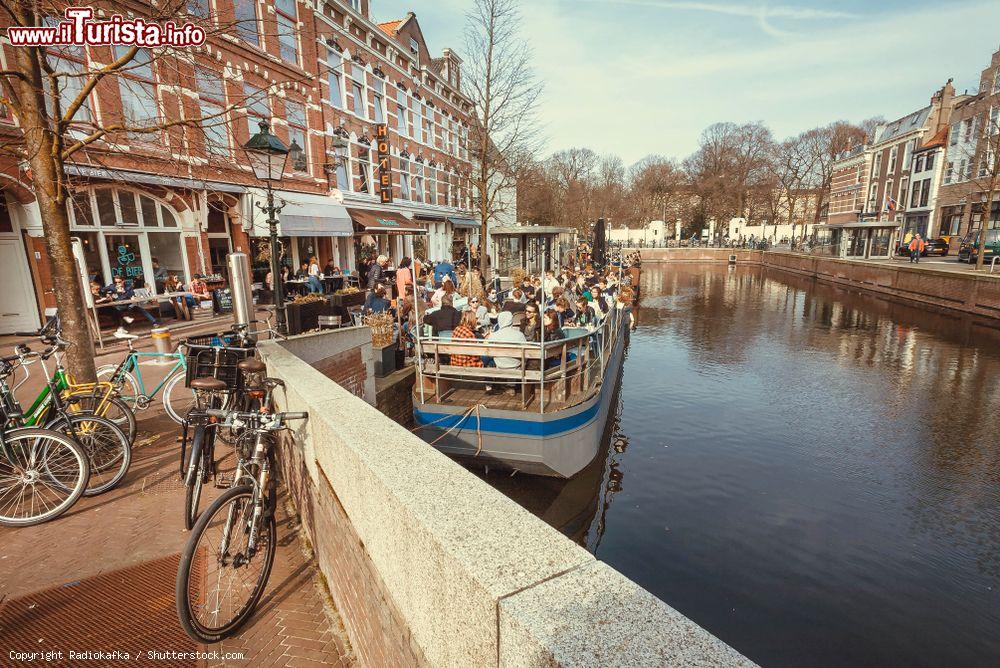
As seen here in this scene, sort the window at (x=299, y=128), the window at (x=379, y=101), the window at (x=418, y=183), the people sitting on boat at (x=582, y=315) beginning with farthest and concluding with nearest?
the window at (x=418, y=183)
the window at (x=379, y=101)
the window at (x=299, y=128)
the people sitting on boat at (x=582, y=315)

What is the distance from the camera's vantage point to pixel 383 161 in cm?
2184

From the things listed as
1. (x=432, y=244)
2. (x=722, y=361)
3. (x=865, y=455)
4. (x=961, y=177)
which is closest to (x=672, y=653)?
(x=865, y=455)

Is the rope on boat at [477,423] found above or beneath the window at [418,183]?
beneath

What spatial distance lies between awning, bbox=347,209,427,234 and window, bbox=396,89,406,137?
479 cm

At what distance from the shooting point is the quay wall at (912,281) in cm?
1791

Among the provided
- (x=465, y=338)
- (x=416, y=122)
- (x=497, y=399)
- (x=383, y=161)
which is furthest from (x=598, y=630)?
(x=416, y=122)

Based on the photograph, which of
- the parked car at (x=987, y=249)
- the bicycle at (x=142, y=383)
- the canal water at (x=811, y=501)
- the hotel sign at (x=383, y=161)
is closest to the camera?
the canal water at (x=811, y=501)

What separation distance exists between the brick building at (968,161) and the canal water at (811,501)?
25511mm

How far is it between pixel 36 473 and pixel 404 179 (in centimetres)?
2315

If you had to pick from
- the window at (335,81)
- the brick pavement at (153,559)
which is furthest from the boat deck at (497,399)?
the window at (335,81)

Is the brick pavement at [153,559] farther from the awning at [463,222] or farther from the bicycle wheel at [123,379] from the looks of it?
the awning at [463,222]

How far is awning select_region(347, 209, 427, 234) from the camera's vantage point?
19.2 metres

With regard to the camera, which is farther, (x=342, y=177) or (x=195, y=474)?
(x=342, y=177)

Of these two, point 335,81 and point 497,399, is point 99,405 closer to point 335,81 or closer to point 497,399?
point 497,399
